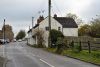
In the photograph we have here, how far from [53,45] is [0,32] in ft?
417

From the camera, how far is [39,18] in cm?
10081

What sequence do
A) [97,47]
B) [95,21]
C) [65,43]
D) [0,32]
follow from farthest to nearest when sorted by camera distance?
1. [0,32]
2. [95,21]
3. [65,43]
4. [97,47]

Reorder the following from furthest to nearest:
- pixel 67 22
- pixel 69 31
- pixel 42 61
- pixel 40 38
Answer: pixel 67 22, pixel 69 31, pixel 40 38, pixel 42 61

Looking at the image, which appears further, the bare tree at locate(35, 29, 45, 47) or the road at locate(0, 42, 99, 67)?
the bare tree at locate(35, 29, 45, 47)

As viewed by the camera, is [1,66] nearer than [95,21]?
Yes

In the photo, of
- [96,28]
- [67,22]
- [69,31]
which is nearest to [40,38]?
[69,31]

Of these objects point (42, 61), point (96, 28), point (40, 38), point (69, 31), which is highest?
point (96, 28)

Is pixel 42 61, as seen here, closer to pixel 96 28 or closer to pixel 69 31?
pixel 96 28

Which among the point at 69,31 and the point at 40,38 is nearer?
the point at 40,38

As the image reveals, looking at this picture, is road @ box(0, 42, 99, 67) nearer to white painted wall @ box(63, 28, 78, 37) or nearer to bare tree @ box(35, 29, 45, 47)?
bare tree @ box(35, 29, 45, 47)

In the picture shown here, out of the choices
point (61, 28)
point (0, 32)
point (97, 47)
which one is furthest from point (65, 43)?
point (0, 32)

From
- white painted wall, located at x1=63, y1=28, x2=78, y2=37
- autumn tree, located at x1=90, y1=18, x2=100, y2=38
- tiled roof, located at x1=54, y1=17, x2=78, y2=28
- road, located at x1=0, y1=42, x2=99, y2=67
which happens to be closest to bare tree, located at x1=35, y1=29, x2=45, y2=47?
white painted wall, located at x1=63, y1=28, x2=78, y2=37

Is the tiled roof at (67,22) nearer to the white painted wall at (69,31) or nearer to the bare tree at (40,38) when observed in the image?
the white painted wall at (69,31)

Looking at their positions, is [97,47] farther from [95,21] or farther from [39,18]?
[39,18]
